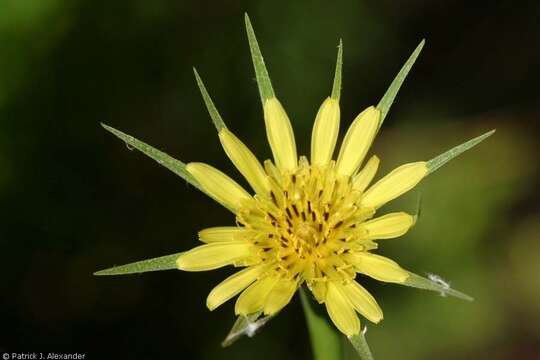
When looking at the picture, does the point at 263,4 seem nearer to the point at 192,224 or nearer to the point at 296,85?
the point at 296,85

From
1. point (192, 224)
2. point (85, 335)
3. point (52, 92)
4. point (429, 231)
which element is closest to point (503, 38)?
point (429, 231)

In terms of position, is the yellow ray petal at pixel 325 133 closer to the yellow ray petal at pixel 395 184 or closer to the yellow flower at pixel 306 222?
the yellow flower at pixel 306 222

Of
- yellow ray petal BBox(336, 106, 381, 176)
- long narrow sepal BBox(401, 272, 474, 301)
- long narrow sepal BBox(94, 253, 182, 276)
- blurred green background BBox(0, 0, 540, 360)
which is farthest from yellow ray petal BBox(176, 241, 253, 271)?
blurred green background BBox(0, 0, 540, 360)

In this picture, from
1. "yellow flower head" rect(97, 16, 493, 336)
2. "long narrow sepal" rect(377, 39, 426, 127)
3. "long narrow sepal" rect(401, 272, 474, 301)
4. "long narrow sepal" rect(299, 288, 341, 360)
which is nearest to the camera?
"long narrow sepal" rect(401, 272, 474, 301)

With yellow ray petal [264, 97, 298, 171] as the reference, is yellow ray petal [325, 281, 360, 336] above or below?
below

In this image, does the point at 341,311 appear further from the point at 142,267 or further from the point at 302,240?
the point at 142,267

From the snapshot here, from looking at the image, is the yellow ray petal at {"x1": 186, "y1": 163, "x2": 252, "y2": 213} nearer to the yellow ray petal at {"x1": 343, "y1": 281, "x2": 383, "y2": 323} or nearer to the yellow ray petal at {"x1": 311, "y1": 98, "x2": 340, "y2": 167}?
the yellow ray petal at {"x1": 311, "y1": 98, "x2": 340, "y2": 167}
